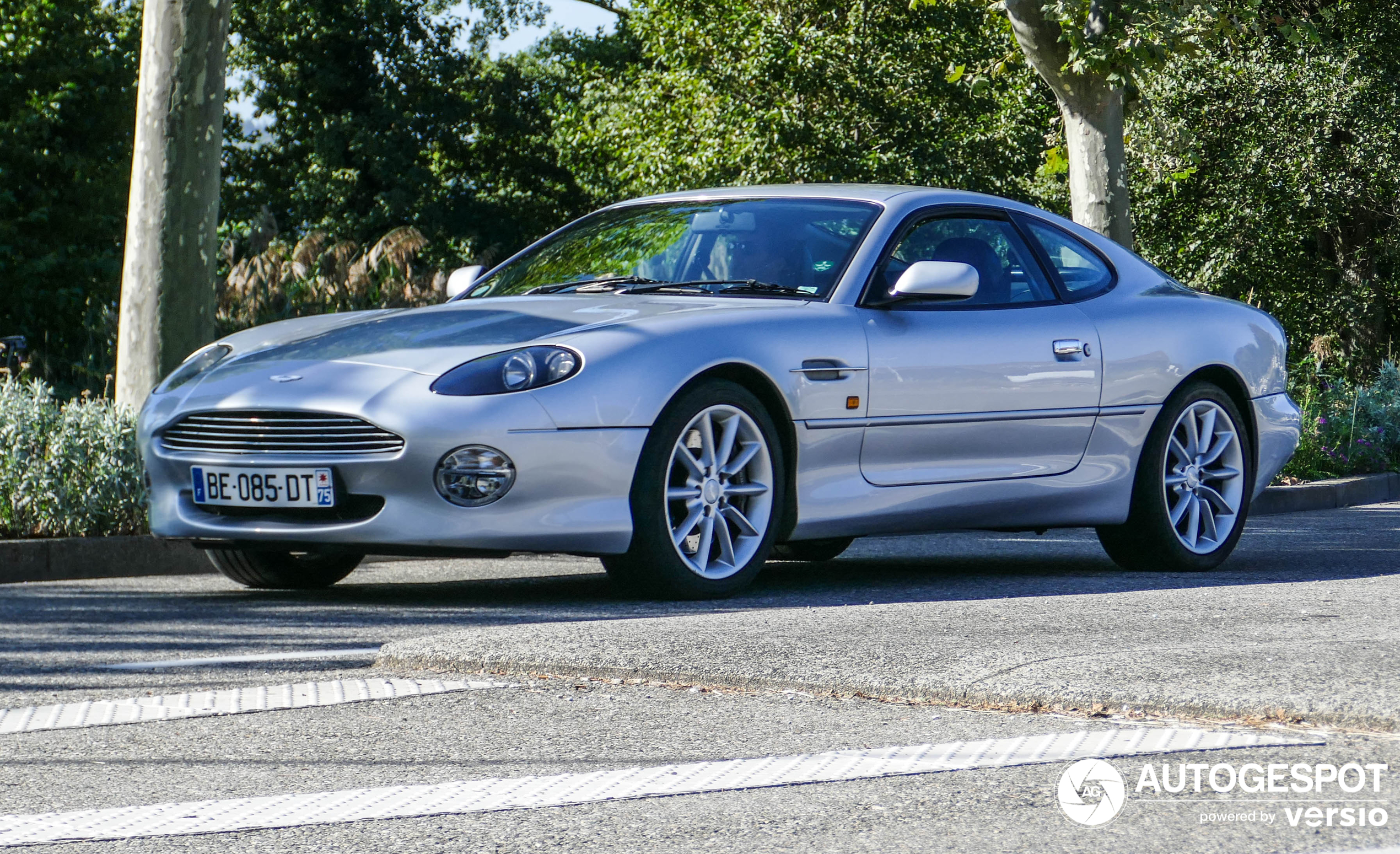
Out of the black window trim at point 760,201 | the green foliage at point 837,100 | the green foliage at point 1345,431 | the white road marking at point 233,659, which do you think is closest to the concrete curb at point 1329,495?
the green foliage at point 1345,431

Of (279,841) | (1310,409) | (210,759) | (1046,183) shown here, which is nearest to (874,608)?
(210,759)

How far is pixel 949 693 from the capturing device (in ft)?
13.1

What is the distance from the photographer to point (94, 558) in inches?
297

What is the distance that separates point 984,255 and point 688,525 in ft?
6.10

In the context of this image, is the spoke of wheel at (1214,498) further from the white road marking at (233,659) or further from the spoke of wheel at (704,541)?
the white road marking at (233,659)

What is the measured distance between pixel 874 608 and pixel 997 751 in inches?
76.1

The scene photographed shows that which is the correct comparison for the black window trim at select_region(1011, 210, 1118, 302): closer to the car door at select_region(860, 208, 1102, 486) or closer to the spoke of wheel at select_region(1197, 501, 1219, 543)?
the car door at select_region(860, 208, 1102, 486)

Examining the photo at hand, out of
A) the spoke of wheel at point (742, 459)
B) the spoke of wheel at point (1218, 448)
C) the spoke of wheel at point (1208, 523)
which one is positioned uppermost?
the spoke of wheel at point (742, 459)

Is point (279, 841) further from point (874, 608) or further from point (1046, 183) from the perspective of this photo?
point (1046, 183)

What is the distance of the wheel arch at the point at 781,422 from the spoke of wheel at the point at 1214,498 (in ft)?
6.86

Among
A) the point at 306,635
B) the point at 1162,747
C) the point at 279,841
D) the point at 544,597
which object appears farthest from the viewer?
the point at 544,597

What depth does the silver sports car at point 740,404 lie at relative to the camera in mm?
5453

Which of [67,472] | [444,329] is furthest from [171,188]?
[444,329]

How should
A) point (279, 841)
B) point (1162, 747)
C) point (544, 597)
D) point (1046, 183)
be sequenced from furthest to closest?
point (1046, 183) < point (544, 597) < point (1162, 747) < point (279, 841)
